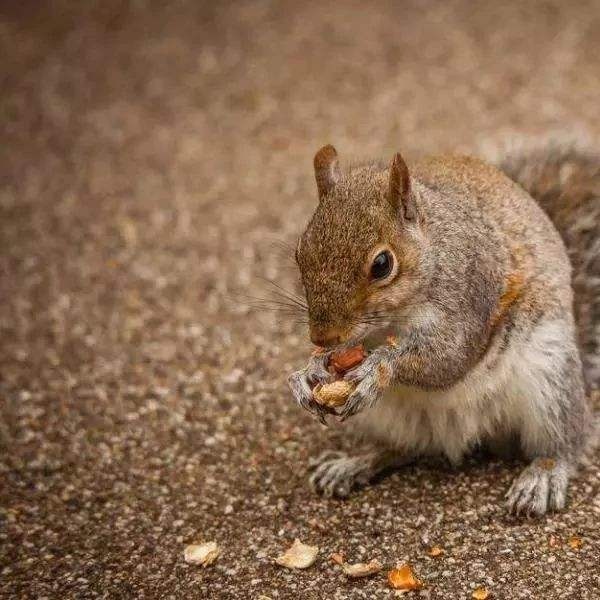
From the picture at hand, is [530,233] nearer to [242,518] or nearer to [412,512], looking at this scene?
[412,512]

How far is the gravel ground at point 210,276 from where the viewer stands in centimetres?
261

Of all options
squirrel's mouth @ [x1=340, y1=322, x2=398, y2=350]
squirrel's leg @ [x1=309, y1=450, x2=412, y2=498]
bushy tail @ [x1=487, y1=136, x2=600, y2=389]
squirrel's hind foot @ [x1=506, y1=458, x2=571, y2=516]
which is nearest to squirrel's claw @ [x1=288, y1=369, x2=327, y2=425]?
squirrel's mouth @ [x1=340, y1=322, x2=398, y2=350]

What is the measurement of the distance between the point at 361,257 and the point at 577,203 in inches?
41.0

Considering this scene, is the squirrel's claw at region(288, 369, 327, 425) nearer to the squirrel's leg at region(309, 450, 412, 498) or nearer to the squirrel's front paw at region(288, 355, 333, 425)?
the squirrel's front paw at region(288, 355, 333, 425)

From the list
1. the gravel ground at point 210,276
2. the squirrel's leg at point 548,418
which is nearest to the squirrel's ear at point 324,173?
the squirrel's leg at point 548,418

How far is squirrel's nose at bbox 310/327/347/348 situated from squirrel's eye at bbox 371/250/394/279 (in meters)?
0.16

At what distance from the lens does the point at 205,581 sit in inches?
100

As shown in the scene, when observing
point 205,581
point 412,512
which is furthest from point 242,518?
point 412,512

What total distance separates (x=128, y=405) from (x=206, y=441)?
0.41 metres

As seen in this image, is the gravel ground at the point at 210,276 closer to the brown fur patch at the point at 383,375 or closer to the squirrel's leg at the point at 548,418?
the squirrel's leg at the point at 548,418

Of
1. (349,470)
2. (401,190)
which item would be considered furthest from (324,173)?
(349,470)

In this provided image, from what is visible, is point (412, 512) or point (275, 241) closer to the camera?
point (412, 512)

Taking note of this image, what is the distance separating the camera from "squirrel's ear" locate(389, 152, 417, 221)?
2316mm

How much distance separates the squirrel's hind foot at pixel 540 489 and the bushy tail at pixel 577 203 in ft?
1.23
